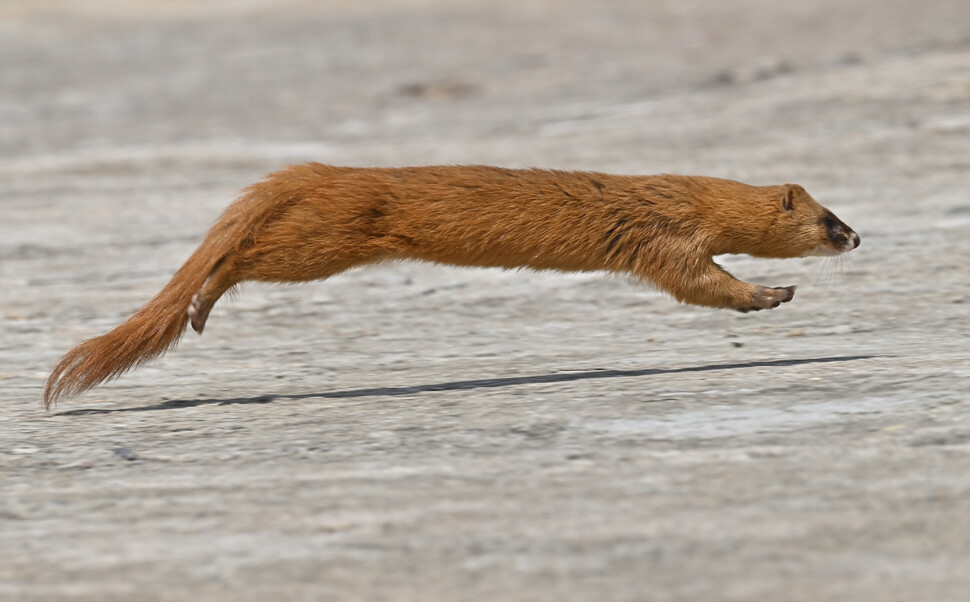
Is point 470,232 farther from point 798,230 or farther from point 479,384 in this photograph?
point 798,230

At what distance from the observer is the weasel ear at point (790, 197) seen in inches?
232

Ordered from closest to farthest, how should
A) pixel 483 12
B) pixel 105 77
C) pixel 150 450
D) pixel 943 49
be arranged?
1. pixel 150 450
2. pixel 943 49
3. pixel 105 77
4. pixel 483 12

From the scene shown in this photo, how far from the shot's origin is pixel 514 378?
5758 millimetres

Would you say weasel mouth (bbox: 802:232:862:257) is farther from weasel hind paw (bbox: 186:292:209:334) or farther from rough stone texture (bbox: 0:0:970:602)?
weasel hind paw (bbox: 186:292:209:334)

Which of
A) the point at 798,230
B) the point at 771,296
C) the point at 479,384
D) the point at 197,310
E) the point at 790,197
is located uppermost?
the point at 790,197

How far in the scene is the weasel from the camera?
5320 mm

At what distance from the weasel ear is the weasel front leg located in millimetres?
373

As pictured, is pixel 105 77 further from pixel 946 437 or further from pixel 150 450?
pixel 946 437

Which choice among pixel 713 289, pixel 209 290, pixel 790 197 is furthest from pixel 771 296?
pixel 209 290

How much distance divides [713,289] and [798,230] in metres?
0.50

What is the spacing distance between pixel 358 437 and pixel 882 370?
2088 millimetres

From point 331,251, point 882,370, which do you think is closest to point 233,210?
point 331,251

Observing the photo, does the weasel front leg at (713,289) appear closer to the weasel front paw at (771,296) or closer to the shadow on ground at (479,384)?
the weasel front paw at (771,296)

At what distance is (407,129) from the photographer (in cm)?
1345
